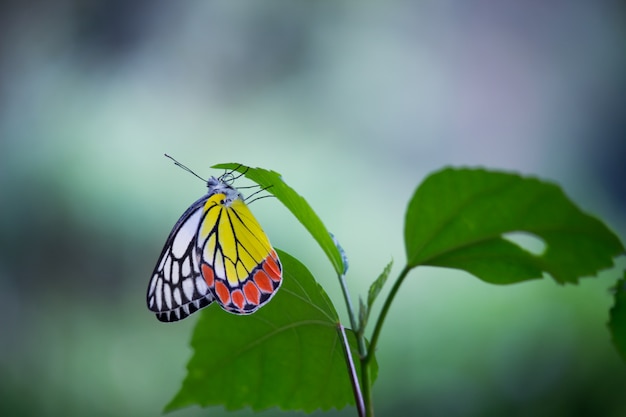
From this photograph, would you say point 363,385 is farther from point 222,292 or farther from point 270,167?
point 270,167

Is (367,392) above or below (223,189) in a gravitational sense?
below

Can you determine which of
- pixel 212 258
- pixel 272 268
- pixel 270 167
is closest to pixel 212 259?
pixel 212 258

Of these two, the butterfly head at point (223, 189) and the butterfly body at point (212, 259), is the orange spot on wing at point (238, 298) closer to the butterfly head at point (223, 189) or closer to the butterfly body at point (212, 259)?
the butterfly body at point (212, 259)

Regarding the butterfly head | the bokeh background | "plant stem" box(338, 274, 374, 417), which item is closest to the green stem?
"plant stem" box(338, 274, 374, 417)

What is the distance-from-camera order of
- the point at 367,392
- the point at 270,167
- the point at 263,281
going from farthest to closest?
the point at 270,167 < the point at 263,281 < the point at 367,392

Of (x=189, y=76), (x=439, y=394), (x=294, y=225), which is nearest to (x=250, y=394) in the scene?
(x=294, y=225)

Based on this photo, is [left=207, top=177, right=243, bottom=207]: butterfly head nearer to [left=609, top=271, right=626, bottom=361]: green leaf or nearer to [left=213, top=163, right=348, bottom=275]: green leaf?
[left=213, top=163, right=348, bottom=275]: green leaf

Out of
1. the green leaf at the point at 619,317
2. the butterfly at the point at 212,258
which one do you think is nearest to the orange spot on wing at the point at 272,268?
the butterfly at the point at 212,258
